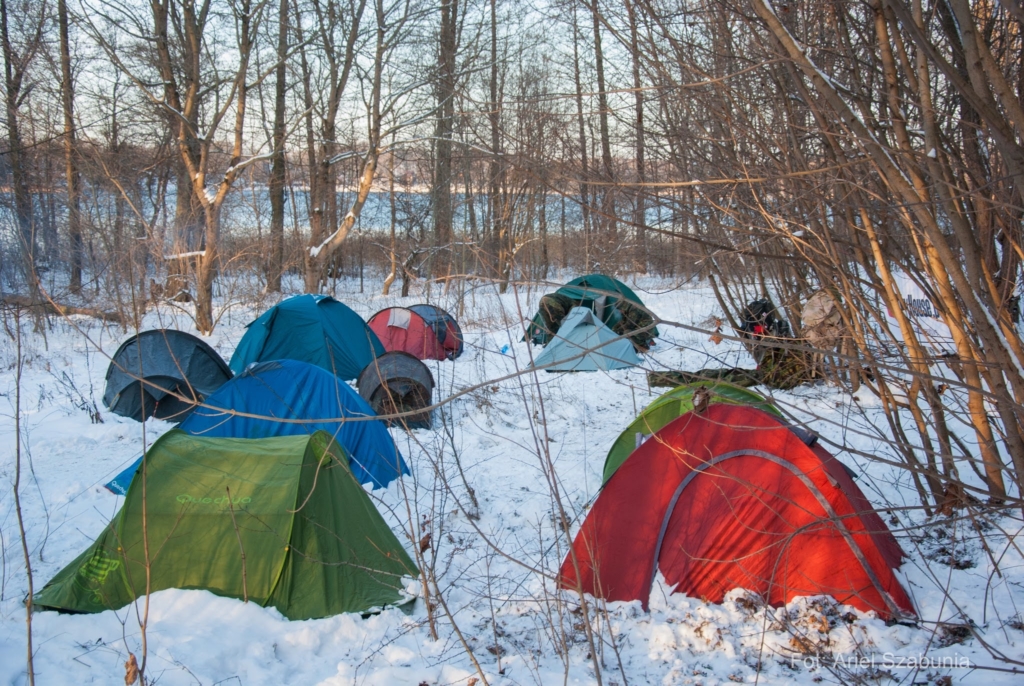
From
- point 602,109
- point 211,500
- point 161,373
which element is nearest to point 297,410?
point 161,373

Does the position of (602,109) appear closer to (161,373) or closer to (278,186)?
(161,373)

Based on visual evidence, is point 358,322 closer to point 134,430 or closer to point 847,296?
point 134,430

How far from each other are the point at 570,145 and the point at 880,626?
9.70 feet

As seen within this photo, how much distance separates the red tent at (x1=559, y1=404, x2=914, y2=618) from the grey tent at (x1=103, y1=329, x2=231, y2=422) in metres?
5.22

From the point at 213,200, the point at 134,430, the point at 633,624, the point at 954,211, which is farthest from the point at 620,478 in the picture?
the point at 213,200

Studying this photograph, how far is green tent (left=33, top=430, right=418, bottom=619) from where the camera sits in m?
3.87

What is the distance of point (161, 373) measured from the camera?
7500 mm

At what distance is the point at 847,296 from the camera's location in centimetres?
379

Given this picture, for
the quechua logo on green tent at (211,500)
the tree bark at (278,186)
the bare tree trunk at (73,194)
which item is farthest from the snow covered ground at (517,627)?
the tree bark at (278,186)

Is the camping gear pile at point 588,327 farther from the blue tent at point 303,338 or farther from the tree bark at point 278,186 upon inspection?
the tree bark at point 278,186

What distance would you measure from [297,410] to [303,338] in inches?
146

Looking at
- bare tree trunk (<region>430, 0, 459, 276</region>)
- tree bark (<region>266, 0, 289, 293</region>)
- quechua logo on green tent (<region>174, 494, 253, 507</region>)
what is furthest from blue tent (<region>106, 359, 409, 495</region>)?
tree bark (<region>266, 0, 289, 293</region>)

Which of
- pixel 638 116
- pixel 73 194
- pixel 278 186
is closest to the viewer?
pixel 638 116

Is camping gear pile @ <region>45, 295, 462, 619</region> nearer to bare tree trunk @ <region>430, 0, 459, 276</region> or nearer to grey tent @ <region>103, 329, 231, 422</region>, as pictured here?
grey tent @ <region>103, 329, 231, 422</region>
